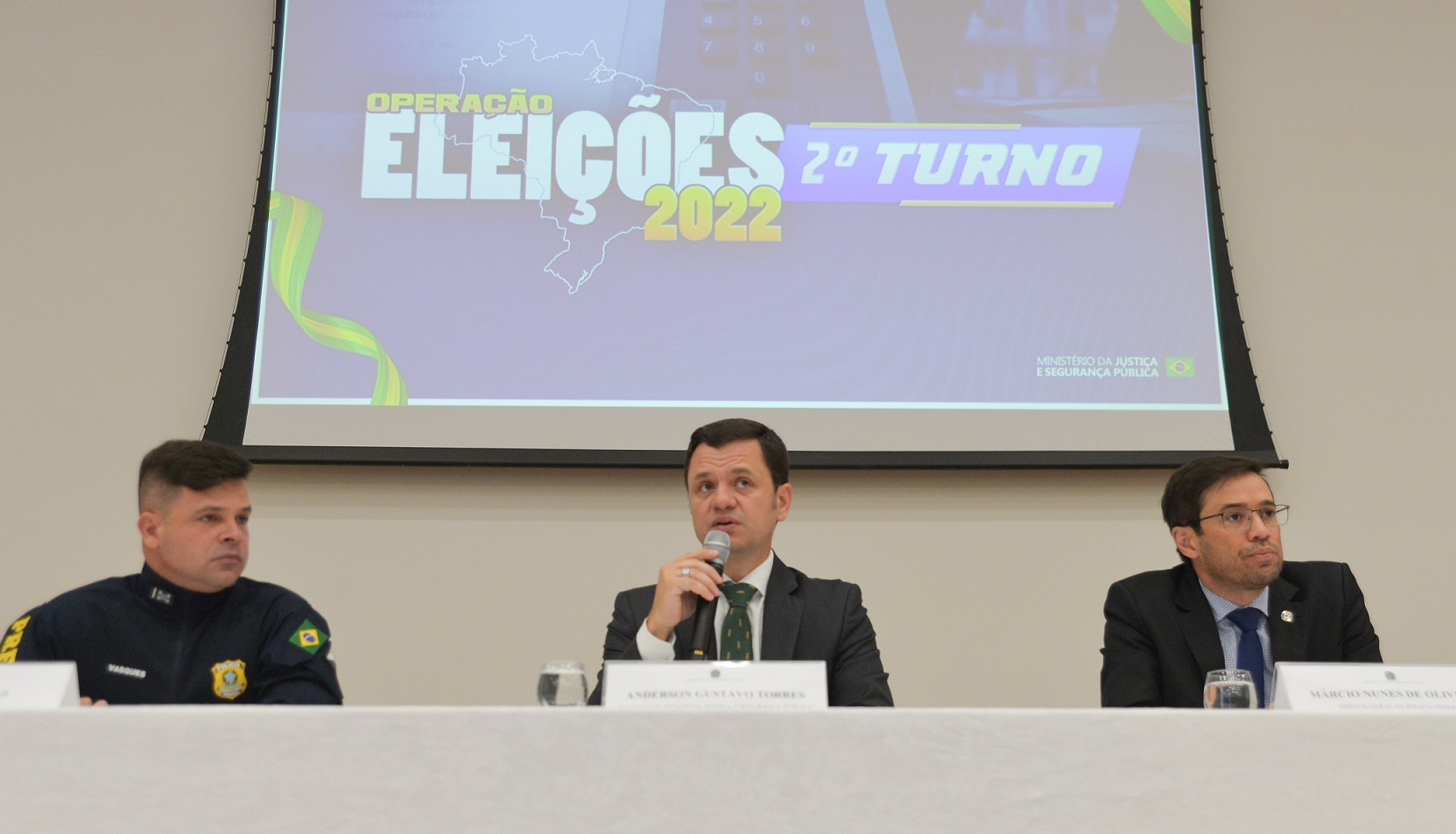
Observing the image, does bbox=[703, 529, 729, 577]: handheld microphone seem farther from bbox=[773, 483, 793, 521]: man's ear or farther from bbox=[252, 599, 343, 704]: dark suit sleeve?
bbox=[252, 599, 343, 704]: dark suit sleeve

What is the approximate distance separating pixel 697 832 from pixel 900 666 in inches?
80.1

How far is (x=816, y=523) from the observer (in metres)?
3.11

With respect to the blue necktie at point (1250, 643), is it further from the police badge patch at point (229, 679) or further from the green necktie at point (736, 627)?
the police badge patch at point (229, 679)

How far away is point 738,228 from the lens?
3.19m

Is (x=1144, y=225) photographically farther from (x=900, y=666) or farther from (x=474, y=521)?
(x=474, y=521)

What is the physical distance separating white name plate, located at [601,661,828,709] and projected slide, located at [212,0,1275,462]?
1.78 meters

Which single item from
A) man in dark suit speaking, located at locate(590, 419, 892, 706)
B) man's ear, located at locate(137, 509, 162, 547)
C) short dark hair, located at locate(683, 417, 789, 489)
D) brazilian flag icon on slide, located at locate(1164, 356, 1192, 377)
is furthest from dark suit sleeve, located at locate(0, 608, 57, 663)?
brazilian flag icon on slide, located at locate(1164, 356, 1192, 377)

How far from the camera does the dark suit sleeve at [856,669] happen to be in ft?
6.70

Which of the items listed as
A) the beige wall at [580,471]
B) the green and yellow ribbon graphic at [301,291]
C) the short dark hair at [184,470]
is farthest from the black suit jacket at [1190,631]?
the green and yellow ribbon graphic at [301,291]

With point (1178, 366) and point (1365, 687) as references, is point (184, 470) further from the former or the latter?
point (1178, 366)

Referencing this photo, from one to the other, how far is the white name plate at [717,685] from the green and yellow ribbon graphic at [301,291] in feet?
6.35

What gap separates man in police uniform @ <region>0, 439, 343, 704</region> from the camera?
198cm

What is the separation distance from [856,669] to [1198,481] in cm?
81

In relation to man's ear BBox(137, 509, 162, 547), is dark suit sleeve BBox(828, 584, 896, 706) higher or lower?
lower
